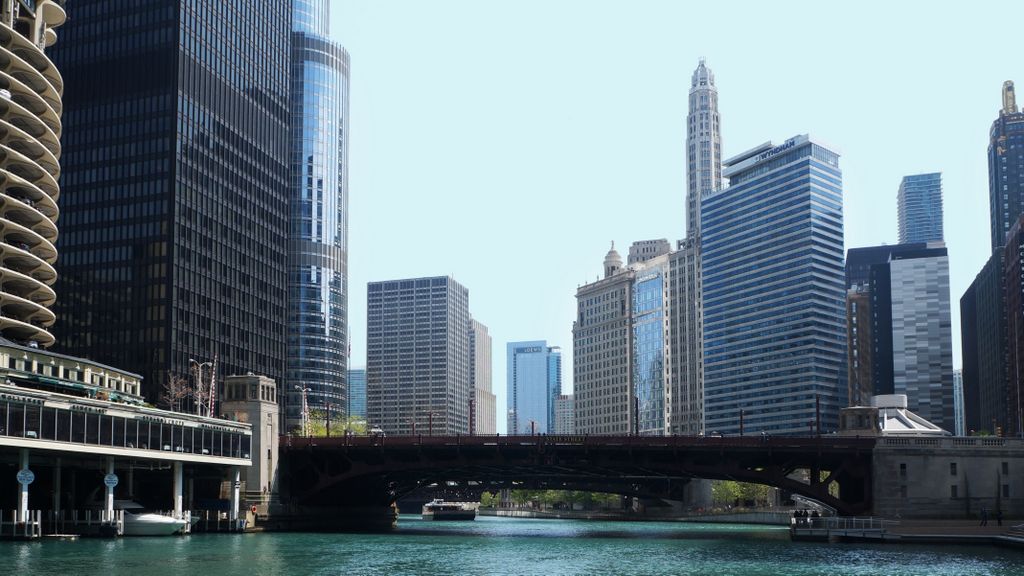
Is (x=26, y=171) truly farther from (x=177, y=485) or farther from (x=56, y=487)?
(x=56, y=487)

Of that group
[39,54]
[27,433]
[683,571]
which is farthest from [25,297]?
[683,571]

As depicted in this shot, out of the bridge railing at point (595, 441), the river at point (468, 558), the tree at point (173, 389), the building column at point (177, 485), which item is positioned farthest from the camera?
the tree at point (173, 389)

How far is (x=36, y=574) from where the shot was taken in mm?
77250

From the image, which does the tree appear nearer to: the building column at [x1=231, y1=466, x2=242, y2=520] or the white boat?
the building column at [x1=231, y1=466, x2=242, y2=520]

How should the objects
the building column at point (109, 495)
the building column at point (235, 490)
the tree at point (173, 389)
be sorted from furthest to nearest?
the tree at point (173, 389)
the building column at point (235, 490)
the building column at point (109, 495)

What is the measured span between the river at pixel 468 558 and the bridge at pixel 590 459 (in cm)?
1098

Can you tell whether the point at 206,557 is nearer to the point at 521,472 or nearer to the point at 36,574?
the point at 36,574

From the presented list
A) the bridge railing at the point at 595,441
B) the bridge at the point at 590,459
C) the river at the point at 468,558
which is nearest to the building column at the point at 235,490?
the bridge at the point at 590,459

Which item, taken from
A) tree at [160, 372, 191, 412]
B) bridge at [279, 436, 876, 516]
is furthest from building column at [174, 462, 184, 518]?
tree at [160, 372, 191, 412]

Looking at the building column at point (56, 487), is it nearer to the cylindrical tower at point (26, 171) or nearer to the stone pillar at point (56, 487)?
the stone pillar at point (56, 487)

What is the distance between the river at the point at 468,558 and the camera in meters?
87.7

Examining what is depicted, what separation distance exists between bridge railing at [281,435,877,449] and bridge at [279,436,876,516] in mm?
112

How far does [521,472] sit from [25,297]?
67937 mm

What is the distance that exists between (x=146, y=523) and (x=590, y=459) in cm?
5195
